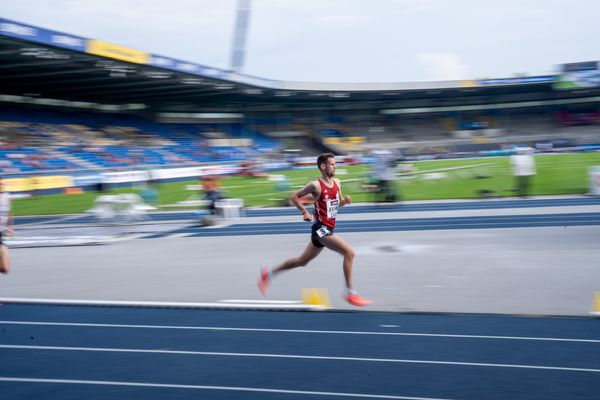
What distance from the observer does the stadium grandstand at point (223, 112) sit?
35.5 m

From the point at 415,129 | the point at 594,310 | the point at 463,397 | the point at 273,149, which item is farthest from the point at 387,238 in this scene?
the point at 415,129

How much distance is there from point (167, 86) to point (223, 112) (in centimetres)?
1522

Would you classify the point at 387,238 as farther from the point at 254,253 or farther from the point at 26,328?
the point at 26,328

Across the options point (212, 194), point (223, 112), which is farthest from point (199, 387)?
point (223, 112)

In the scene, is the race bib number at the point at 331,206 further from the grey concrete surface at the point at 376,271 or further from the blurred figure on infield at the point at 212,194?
the blurred figure on infield at the point at 212,194

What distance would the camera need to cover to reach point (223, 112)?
6294cm

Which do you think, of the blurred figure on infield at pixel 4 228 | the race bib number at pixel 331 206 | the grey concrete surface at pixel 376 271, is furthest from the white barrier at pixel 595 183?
the blurred figure on infield at pixel 4 228

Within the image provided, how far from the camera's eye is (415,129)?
68.9 m

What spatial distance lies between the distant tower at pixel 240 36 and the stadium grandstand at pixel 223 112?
21811 millimetres

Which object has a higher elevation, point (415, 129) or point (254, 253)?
point (415, 129)

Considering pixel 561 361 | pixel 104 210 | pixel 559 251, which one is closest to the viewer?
pixel 561 361

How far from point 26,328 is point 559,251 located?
805 centimetres

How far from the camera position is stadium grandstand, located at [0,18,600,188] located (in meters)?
35.5

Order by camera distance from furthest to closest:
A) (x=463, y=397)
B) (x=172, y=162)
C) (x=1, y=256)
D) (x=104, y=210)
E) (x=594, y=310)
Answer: (x=172, y=162) → (x=104, y=210) → (x=1, y=256) → (x=594, y=310) → (x=463, y=397)
